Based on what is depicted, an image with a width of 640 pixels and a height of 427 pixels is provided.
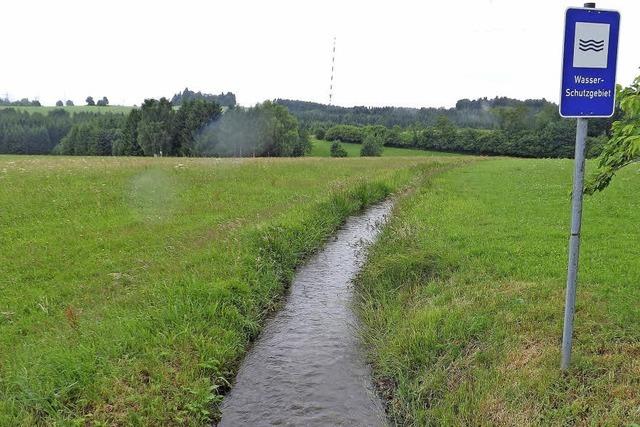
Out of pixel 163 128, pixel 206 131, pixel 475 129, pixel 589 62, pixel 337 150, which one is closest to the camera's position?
pixel 589 62

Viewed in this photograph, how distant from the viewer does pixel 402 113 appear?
594ft

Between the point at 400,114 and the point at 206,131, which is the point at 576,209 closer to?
the point at 206,131

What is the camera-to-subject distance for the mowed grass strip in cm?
562

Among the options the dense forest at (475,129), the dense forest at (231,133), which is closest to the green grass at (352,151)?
the dense forest at (231,133)

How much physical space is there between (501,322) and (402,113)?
181296 mm

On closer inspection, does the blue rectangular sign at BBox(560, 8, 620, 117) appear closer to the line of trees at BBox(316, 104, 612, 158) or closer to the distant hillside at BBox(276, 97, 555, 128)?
the line of trees at BBox(316, 104, 612, 158)

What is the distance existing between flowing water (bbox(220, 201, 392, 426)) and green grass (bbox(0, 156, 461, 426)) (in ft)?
1.21

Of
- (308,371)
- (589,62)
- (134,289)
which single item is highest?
(589,62)

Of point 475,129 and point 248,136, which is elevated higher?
point 475,129

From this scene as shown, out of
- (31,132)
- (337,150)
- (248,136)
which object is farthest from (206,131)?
(31,132)

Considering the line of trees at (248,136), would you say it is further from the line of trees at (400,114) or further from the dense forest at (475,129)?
the line of trees at (400,114)

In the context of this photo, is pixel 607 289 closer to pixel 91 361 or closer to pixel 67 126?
pixel 91 361

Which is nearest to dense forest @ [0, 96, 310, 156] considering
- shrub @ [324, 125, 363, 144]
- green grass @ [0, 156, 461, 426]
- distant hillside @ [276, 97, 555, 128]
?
shrub @ [324, 125, 363, 144]

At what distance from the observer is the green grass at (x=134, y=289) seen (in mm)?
6074
